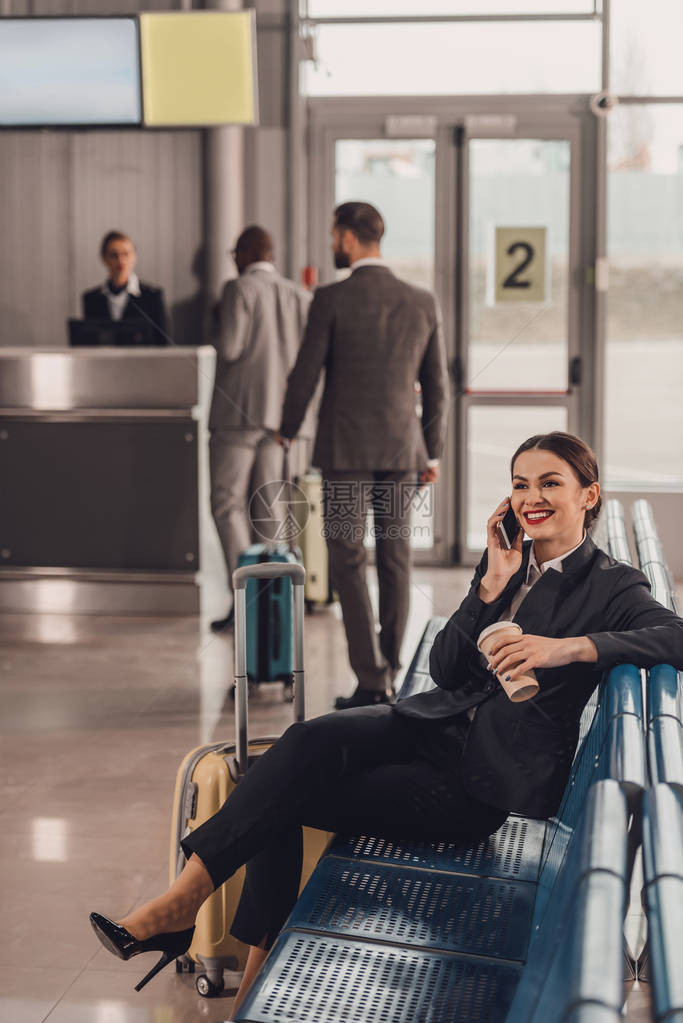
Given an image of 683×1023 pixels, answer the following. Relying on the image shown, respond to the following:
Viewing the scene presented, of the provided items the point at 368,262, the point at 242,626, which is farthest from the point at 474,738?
the point at 368,262

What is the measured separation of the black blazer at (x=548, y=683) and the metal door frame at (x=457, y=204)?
16.6 ft

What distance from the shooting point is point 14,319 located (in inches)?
298

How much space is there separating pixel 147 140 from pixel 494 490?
2.91 m

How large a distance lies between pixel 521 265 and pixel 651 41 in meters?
1.41

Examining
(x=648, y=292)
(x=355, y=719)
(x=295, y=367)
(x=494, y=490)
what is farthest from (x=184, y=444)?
(x=355, y=719)

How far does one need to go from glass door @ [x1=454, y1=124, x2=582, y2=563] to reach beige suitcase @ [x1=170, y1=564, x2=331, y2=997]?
15.3ft

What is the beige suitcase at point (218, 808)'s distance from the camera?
2.39 m

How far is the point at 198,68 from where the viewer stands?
5.73 m

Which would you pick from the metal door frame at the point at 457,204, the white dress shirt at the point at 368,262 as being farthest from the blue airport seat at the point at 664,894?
the metal door frame at the point at 457,204

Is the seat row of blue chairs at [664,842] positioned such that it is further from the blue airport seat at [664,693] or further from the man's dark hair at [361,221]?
the man's dark hair at [361,221]

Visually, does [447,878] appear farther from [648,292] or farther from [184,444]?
[648,292]

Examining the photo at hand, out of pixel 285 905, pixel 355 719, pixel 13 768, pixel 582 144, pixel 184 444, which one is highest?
pixel 582 144

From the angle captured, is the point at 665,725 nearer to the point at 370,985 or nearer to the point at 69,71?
the point at 370,985

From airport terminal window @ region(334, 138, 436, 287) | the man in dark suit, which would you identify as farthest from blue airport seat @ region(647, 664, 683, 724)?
airport terminal window @ region(334, 138, 436, 287)
